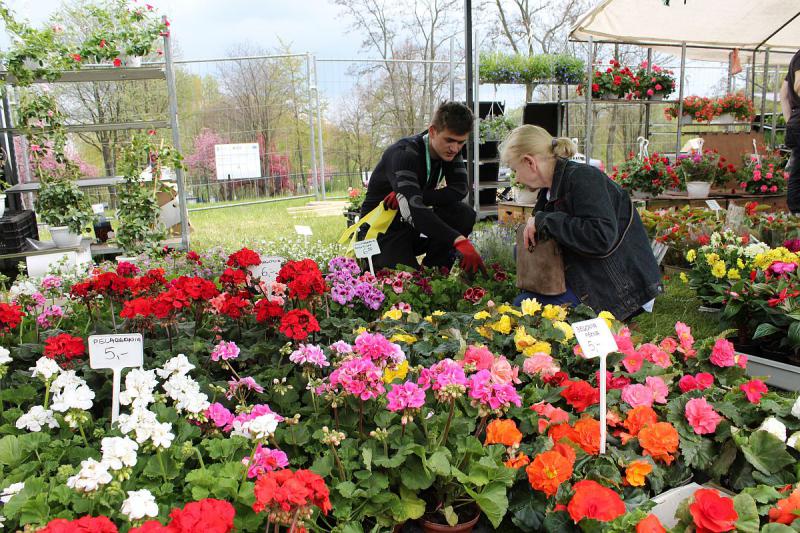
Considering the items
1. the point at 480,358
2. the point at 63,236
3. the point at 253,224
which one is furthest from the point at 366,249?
the point at 253,224

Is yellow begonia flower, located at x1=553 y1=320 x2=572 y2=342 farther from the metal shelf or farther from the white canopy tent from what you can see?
the white canopy tent

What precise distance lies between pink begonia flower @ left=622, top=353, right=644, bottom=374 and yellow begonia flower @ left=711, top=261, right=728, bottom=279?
1544mm

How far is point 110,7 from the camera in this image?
17.0ft

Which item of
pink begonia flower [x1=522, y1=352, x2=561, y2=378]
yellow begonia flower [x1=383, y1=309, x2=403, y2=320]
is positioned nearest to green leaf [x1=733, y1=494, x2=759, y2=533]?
pink begonia flower [x1=522, y1=352, x2=561, y2=378]

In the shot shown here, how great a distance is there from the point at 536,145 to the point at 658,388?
1.45 m

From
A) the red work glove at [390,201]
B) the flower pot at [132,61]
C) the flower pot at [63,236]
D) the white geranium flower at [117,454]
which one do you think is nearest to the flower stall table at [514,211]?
the red work glove at [390,201]

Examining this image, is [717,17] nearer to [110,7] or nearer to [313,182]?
[313,182]

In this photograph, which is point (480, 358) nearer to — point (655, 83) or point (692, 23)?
point (655, 83)

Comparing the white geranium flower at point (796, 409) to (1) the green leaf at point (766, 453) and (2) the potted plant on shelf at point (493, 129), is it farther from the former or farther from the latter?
(2) the potted plant on shelf at point (493, 129)

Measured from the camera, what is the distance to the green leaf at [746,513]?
3.84 feet

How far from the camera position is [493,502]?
4.39 ft

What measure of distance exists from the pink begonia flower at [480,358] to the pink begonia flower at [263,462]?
0.66 m

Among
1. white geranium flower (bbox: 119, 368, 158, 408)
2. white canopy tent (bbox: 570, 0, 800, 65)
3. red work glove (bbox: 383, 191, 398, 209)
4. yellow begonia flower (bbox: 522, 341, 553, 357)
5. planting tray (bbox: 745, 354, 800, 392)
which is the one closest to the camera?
white geranium flower (bbox: 119, 368, 158, 408)

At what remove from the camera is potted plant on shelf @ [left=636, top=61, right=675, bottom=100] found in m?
7.28
